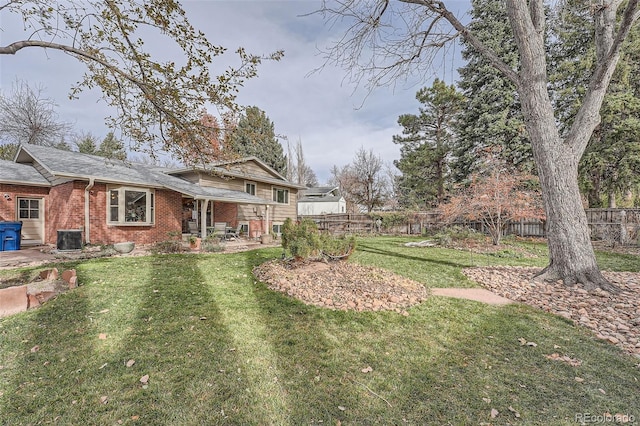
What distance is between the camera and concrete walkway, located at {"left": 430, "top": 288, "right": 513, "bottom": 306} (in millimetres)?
4664

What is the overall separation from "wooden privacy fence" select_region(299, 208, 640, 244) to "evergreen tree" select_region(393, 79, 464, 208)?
10.2 ft

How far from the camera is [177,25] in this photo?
185 inches

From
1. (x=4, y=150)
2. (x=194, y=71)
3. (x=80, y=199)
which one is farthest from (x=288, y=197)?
(x=4, y=150)

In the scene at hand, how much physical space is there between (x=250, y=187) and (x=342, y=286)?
12.8 m

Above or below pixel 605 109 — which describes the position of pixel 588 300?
below


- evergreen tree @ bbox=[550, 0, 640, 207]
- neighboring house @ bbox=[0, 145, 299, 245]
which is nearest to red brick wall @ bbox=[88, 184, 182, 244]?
neighboring house @ bbox=[0, 145, 299, 245]

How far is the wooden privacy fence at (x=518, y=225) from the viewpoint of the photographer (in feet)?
37.9

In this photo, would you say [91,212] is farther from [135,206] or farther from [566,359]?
[566,359]

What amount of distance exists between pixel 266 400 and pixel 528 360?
8.66ft

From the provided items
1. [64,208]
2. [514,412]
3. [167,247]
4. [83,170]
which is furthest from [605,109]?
[64,208]

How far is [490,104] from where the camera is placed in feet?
54.7

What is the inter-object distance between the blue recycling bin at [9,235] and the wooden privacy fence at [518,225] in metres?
11.5

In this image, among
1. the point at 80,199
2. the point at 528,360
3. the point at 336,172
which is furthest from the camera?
the point at 336,172

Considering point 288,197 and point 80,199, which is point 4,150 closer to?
point 80,199
